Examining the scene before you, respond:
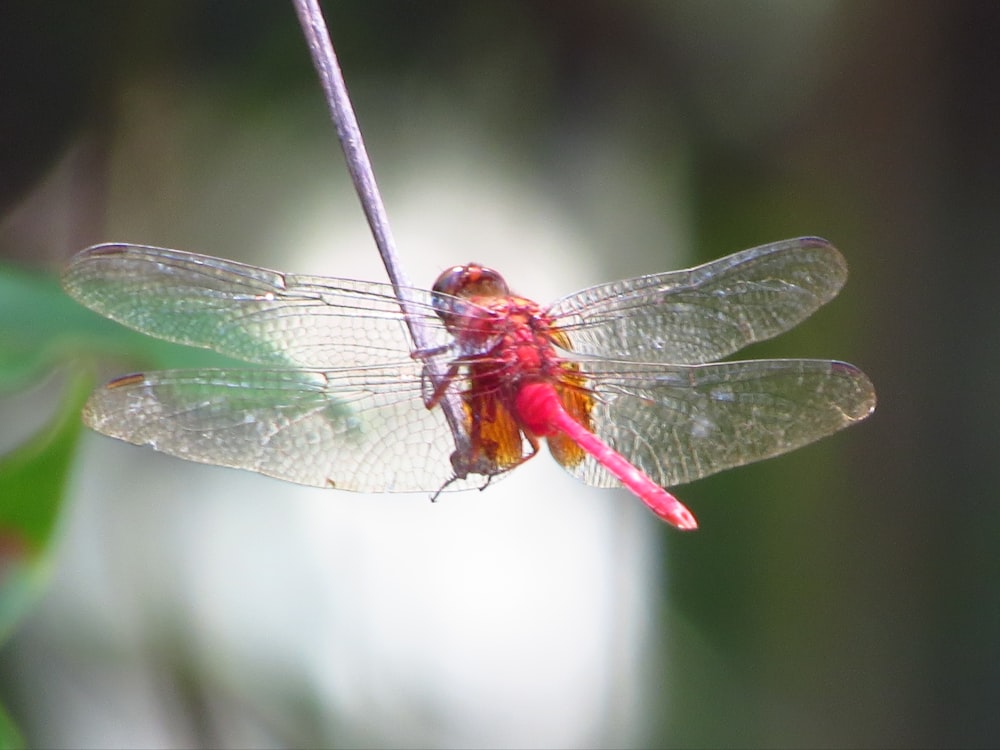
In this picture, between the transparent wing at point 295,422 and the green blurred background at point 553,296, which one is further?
the green blurred background at point 553,296

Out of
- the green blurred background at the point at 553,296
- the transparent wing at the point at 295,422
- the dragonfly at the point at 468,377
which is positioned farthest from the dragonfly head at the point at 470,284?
the green blurred background at the point at 553,296

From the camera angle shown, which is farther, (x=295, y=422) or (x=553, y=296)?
(x=553, y=296)

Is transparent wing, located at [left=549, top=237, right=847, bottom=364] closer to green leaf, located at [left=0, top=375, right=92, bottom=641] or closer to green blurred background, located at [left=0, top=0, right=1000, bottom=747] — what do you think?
green leaf, located at [left=0, top=375, right=92, bottom=641]

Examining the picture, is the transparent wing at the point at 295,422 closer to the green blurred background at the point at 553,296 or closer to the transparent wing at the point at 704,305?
the transparent wing at the point at 704,305

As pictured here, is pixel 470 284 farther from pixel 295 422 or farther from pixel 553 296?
pixel 553 296

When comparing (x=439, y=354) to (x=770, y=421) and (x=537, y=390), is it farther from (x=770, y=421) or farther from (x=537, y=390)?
(x=770, y=421)

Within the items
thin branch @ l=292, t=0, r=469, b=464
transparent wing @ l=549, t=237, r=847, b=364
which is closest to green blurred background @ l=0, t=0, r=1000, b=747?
transparent wing @ l=549, t=237, r=847, b=364

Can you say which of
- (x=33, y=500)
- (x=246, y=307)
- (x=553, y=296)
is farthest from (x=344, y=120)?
(x=553, y=296)
